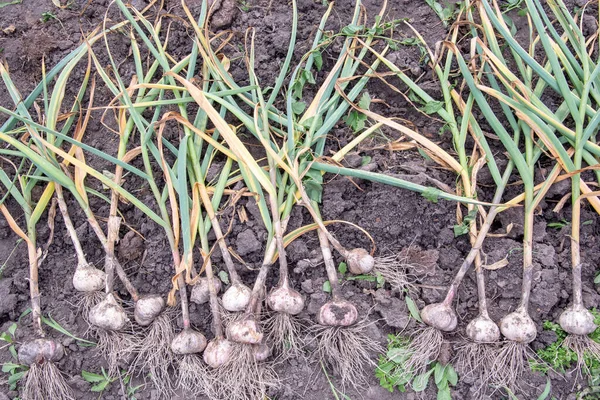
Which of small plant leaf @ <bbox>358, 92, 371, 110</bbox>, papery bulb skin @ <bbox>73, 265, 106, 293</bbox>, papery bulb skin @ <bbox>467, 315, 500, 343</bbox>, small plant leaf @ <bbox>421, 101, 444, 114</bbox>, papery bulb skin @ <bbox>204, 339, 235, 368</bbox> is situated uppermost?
small plant leaf @ <bbox>358, 92, 371, 110</bbox>

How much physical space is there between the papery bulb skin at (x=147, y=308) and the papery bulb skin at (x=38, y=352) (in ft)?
0.91

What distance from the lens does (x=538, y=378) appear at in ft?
4.80

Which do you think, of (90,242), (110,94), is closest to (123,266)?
(90,242)

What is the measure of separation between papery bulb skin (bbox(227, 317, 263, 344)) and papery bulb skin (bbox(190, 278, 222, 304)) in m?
0.16

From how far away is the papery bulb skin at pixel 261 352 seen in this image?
4.76 feet

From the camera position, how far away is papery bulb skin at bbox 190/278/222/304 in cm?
154

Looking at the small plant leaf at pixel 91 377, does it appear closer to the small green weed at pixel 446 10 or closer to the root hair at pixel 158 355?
the root hair at pixel 158 355

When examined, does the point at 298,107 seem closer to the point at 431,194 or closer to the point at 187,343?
the point at 431,194

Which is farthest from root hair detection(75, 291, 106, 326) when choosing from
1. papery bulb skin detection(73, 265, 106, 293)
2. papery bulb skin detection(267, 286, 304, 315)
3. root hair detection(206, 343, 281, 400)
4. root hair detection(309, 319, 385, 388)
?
root hair detection(309, 319, 385, 388)

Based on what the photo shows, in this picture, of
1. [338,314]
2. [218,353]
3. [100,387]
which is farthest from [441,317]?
[100,387]

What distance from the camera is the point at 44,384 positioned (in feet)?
4.93

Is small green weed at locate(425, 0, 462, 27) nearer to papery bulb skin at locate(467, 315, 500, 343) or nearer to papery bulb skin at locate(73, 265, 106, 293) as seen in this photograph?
papery bulb skin at locate(467, 315, 500, 343)

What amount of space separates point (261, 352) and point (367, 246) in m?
0.48

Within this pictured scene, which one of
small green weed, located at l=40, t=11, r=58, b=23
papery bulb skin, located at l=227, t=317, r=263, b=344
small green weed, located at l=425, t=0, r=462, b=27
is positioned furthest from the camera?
small green weed, located at l=40, t=11, r=58, b=23
